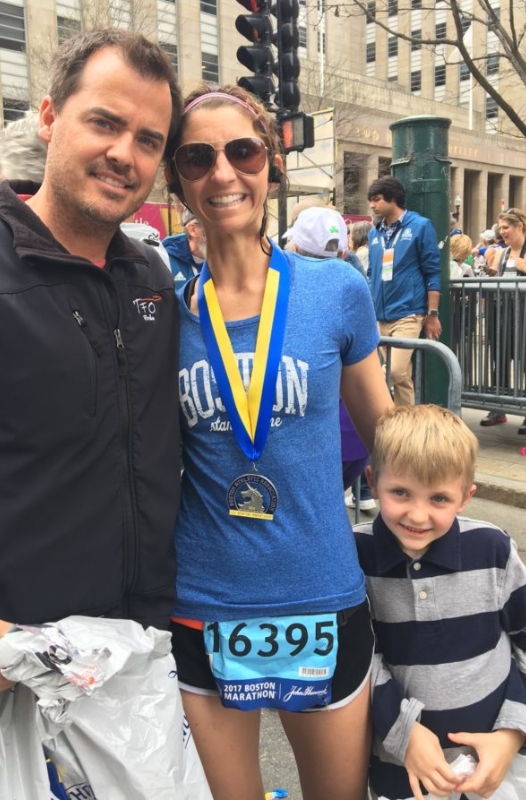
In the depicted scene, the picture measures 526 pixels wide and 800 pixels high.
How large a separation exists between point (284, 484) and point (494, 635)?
0.66 meters

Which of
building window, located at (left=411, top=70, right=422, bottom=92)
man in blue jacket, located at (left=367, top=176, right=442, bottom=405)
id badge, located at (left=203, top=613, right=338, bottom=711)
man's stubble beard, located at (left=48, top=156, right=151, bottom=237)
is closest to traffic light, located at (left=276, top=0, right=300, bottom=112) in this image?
man in blue jacket, located at (left=367, top=176, right=442, bottom=405)

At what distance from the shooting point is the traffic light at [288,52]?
8.51 m

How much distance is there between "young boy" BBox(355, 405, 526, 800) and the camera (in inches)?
67.3

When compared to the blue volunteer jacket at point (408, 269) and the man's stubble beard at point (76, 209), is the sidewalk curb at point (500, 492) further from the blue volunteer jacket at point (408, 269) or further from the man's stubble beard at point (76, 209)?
the man's stubble beard at point (76, 209)

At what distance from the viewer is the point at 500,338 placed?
6.19 m

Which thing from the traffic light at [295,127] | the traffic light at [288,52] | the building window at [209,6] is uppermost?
the building window at [209,6]

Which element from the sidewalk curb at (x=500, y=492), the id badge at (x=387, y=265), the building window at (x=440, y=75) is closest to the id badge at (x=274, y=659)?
the sidewalk curb at (x=500, y=492)

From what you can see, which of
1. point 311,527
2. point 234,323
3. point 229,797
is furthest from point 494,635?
point 234,323

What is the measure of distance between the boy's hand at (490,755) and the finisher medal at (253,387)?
29.0 inches

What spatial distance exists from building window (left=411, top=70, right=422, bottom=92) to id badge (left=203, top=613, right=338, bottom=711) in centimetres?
6327

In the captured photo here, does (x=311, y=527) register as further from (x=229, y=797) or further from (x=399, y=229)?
(x=399, y=229)

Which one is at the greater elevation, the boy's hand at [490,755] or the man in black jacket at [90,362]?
the man in black jacket at [90,362]

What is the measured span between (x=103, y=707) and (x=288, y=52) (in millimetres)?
8795

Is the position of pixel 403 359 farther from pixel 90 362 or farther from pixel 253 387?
pixel 90 362
